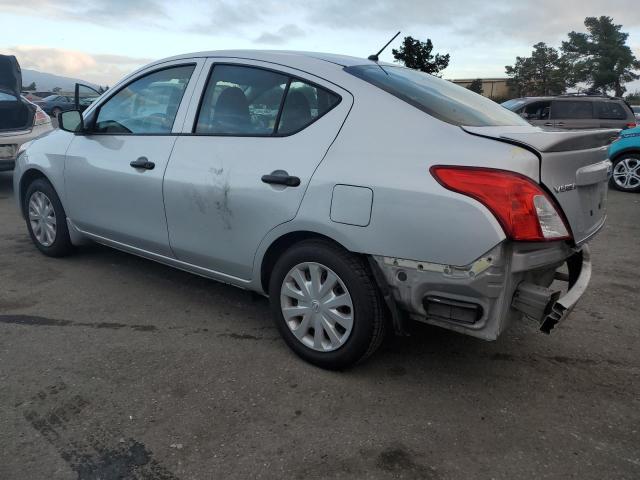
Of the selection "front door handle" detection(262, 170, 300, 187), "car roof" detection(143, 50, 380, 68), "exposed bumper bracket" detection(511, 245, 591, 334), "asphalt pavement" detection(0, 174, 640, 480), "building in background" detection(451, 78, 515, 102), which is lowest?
"asphalt pavement" detection(0, 174, 640, 480)

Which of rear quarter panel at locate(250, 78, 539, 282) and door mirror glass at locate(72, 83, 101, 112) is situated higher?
door mirror glass at locate(72, 83, 101, 112)

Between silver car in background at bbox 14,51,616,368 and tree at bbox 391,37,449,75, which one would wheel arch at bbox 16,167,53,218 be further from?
tree at bbox 391,37,449,75

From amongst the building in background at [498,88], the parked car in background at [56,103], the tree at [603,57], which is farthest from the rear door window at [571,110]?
the tree at [603,57]

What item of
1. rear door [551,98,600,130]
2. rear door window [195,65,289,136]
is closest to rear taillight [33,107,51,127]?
rear door window [195,65,289,136]

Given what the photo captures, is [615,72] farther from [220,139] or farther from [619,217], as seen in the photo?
[220,139]

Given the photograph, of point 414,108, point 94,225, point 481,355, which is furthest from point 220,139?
point 481,355

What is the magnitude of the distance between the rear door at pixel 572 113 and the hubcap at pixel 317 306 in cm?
1026

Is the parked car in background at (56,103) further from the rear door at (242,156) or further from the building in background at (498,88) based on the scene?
the rear door at (242,156)

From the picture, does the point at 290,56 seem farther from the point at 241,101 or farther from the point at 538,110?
the point at 538,110

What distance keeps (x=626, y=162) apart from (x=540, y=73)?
42544 mm

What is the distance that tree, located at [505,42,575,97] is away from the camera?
152 ft

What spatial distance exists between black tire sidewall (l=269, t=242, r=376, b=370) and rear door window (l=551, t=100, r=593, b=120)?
1035 cm

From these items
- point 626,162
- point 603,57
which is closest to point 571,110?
point 626,162

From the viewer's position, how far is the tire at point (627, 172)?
382 inches
